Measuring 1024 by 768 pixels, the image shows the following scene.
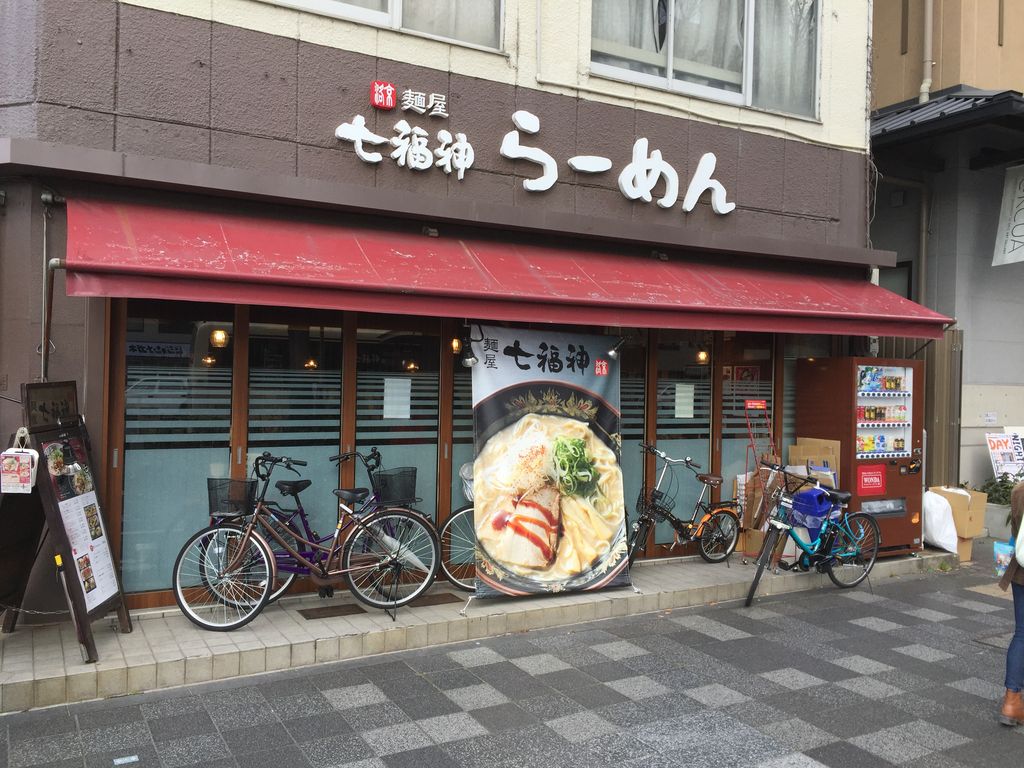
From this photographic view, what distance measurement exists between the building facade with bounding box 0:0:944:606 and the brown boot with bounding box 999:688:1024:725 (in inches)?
160

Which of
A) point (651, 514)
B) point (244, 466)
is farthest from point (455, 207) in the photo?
point (651, 514)

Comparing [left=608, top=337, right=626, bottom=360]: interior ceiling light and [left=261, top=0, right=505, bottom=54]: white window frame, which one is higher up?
[left=261, top=0, right=505, bottom=54]: white window frame

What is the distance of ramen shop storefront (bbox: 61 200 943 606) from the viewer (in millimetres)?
6215

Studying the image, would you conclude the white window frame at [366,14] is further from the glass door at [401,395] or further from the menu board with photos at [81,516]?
Answer: the menu board with photos at [81,516]

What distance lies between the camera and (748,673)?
6227 mm

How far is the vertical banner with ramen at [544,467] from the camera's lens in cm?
739

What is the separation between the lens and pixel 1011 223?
11766 mm

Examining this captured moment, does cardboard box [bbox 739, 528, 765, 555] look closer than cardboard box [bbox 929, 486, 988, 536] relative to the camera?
Yes

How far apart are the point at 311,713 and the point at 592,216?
18.6ft

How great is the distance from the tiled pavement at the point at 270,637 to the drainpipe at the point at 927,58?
8.89 m

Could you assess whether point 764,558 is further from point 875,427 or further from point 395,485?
point 395,485

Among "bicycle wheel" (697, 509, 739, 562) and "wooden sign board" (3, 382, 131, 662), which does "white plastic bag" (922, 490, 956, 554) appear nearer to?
"bicycle wheel" (697, 509, 739, 562)

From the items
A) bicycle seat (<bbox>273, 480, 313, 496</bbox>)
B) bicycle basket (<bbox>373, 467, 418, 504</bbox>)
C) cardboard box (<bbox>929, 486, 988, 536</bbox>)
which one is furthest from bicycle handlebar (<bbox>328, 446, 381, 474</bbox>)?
cardboard box (<bbox>929, 486, 988, 536</bbox>)

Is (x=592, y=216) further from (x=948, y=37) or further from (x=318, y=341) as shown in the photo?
(x=948, y=37)
